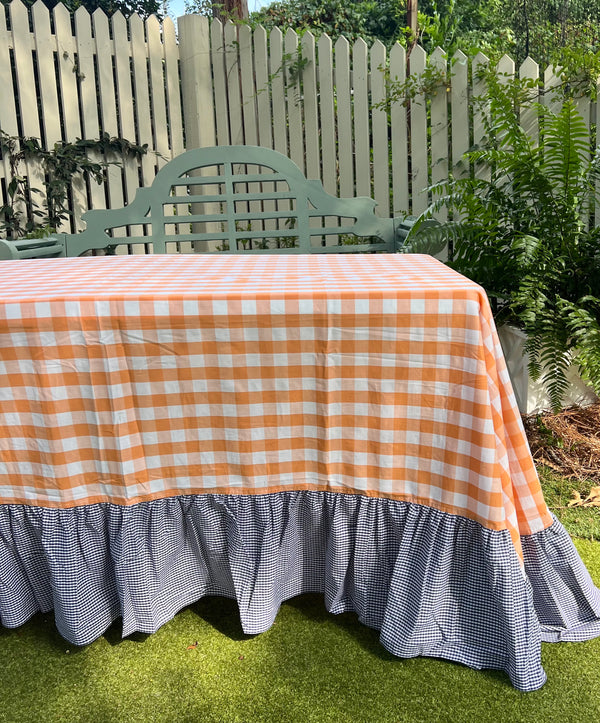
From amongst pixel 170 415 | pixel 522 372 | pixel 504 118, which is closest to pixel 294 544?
pixel 170 415

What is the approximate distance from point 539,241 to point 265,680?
1878 millimetres

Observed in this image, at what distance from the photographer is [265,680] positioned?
4.09ft

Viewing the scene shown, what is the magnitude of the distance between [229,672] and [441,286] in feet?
2.90

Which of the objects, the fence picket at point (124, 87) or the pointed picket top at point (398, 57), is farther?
the fence picket at point (124, 87)

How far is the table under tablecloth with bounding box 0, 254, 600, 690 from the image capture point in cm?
120

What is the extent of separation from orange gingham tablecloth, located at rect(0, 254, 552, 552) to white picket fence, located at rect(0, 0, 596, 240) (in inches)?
115

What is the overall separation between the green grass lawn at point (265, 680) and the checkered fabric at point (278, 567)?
44mm

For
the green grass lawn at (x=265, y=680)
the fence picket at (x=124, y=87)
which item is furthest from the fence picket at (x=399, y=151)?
the green grass lawn at (x=265, y=680)

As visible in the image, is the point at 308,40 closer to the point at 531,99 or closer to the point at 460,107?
the point at 460,107

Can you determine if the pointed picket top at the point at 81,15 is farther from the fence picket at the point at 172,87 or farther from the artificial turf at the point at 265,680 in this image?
the artificial turf at the point at 265,680

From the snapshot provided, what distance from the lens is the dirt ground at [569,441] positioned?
2281mm

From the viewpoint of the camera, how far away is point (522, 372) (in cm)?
274

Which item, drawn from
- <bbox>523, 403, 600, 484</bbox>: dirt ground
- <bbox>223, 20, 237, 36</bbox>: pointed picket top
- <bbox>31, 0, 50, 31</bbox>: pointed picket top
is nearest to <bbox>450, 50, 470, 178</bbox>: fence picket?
<bbox>223, 20, 237, 36</bbox>: pointed picket top

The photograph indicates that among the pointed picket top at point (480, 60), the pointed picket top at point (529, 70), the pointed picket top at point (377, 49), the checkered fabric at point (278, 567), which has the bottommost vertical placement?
the checkered fabric at point (278, 567)
